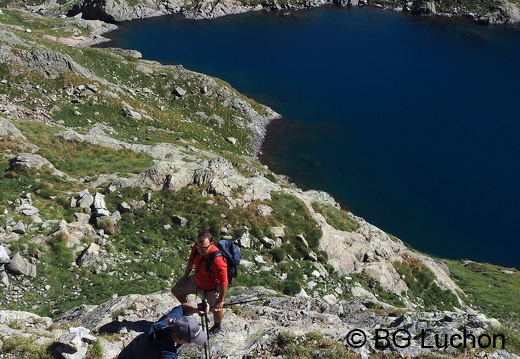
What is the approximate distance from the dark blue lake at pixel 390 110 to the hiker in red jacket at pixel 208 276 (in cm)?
4794

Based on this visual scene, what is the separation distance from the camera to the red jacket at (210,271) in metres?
12.8

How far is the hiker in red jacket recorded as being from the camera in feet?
41.3

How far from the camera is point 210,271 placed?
13047mm

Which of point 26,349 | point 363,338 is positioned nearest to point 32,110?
point 26,349

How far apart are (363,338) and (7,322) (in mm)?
11253

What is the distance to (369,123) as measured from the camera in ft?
271

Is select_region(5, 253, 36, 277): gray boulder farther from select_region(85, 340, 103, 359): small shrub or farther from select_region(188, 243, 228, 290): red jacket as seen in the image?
select_region(188, 243, 228, 290): red jacket

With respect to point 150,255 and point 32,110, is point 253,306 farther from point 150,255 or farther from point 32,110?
point 32,110

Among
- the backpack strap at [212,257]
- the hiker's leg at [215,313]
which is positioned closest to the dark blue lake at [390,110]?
the hiker's leg at [215,313]

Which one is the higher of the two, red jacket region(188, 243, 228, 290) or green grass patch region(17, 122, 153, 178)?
red jacket region(188, 243, 228, 290)

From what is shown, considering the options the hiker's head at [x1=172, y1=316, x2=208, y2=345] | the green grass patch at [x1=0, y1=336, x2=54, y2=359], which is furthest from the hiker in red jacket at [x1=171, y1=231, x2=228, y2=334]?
the green grass patch at [x1=0, y1=336, x2=54, y2=359]

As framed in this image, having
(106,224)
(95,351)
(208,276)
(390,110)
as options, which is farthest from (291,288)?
(390,110)

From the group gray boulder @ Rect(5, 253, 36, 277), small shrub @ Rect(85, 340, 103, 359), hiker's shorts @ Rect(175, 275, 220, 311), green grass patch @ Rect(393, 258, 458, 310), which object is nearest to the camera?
small shrub @ Rect(85, 340, 103, 359)

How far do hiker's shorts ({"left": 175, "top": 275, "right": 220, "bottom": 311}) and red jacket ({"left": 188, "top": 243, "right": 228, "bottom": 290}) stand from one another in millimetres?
207
